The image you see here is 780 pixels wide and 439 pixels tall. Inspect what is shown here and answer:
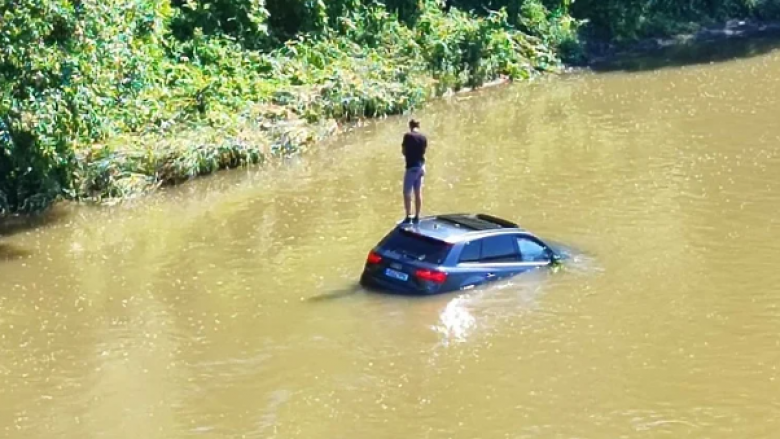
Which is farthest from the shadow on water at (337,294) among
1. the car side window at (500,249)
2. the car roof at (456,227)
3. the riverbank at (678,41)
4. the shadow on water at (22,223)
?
the riverbank at (678,41)

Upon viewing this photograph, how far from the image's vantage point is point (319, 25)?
125 ft

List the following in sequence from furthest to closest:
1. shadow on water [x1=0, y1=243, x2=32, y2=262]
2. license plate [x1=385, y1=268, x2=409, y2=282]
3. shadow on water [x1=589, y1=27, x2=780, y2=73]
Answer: shadow on water [x1=589, y1=27, x2=780, y2=73], shadow on water [x1=0, y1=243, x2=32, y2=262], license plate [x1=385, y1=268, x2=409, y2=282]

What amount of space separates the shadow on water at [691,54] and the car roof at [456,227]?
75.3ft

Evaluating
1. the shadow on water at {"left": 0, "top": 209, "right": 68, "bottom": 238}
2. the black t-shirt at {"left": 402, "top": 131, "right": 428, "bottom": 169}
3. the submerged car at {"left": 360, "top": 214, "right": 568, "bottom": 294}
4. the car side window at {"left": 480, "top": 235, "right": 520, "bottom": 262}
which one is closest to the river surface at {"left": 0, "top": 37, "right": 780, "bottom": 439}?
the shadow on water at {"left": 0, "top": 209, "right": 68, "bottom": 238}

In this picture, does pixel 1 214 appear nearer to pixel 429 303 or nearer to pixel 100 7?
pixel 100 7

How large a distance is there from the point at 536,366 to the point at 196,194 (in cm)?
1203

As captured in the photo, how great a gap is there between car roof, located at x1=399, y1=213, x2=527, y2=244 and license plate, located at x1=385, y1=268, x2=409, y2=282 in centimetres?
65

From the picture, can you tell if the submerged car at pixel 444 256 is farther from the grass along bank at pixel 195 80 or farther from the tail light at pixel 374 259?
the grass along bank at pixel 195 80

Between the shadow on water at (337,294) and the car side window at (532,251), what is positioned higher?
the car side window at (532,251)

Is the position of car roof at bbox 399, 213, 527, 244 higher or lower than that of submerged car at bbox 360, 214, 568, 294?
higher

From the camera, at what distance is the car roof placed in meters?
18.3

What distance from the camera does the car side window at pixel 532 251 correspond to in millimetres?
19344

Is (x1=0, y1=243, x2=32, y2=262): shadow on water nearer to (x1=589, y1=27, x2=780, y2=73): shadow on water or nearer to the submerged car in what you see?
the submerged car

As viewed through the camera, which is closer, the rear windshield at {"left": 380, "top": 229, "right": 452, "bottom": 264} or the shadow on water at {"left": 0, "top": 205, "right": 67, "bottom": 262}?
the rear windshield at {"left": 380, "top": 229, "right": 452, "bottom": 264}
